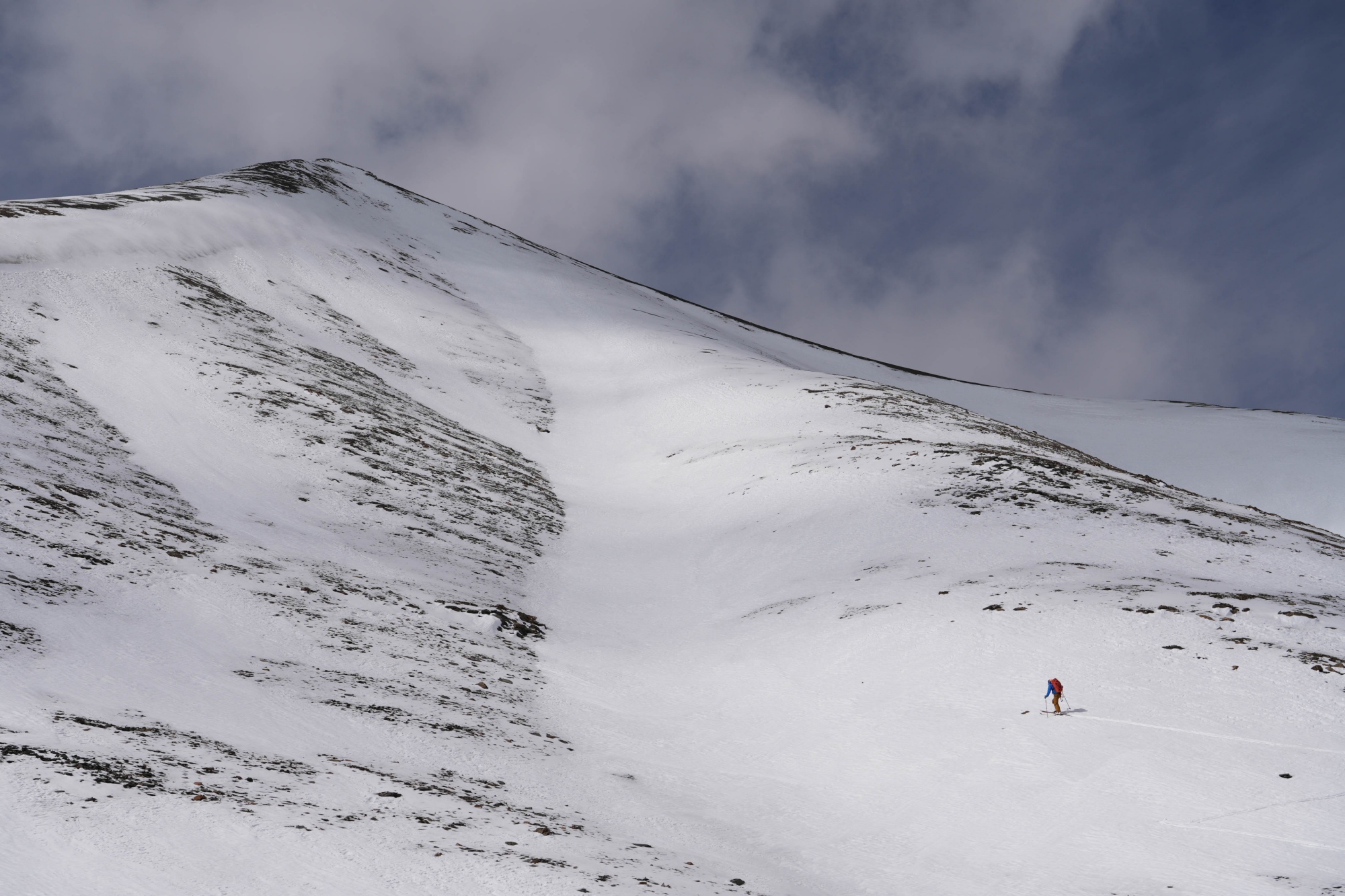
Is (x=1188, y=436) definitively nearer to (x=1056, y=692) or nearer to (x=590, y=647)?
(x=1056, y=692)

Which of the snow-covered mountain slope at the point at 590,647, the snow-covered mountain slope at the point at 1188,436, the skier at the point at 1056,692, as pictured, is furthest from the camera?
the snow-covered mountain slope at the point at 1188,436

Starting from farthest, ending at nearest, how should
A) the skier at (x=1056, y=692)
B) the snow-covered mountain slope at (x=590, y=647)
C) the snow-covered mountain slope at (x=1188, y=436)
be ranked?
1. the snow-covered mountain slope at (x=1188, y=436)
2. the skier at (x=1056, y=692)
3. the snow-covered mountain slope at (x=590, y=647)

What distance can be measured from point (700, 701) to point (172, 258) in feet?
103

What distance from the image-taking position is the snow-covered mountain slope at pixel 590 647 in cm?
935

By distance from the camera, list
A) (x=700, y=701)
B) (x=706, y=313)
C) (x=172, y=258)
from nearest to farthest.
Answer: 1. (x=700, y=701)
2. (x=172, y=258)
3. (x=706, y=313)

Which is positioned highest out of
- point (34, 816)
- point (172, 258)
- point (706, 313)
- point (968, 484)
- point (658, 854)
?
point (706, 313)

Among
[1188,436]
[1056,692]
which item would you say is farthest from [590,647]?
[1188,436]

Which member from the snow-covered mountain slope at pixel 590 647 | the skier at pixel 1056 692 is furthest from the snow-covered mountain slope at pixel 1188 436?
the skier at pixel 1056 692

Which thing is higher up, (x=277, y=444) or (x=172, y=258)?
(x=172, y=258)

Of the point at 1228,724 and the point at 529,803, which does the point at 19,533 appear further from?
the point at 1228,724

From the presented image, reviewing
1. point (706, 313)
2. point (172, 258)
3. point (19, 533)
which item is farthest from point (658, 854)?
point (706, 313)

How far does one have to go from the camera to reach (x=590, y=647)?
701 inches

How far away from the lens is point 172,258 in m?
35.4

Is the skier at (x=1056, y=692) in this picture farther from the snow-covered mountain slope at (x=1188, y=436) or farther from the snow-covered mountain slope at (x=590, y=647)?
the snow-covered mountain slope at (x=1188, y=436)
